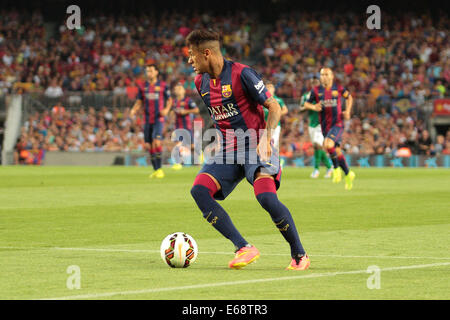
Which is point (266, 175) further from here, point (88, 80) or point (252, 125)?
point (88, 80)

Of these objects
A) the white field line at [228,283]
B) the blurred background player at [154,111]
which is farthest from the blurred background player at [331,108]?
the white field line at [228,283]

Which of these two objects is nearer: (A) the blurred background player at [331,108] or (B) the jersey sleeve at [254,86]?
(B) the jersey sleeve at [254,86]

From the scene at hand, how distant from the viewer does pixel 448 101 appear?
115 feet

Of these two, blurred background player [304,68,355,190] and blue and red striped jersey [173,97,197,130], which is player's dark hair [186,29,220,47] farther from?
blue and red striped jersey [173,97,197,130]

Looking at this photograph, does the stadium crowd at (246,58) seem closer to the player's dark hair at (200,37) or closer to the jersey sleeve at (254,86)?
the jersey sleeve at (254,86)

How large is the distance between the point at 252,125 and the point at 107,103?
30.1 m

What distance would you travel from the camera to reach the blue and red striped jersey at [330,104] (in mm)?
20641

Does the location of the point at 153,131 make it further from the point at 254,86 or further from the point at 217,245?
the point at 254,86

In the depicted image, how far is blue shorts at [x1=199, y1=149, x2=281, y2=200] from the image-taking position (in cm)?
793

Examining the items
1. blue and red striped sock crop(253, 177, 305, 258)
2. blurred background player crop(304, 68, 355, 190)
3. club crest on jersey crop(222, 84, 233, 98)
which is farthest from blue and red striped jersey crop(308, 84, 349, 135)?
blue and red striped sock crop(253, 177, 305, 258)

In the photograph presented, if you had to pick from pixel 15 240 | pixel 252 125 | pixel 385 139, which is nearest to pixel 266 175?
pixel 252 125

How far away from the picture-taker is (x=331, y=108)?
68.1 ft

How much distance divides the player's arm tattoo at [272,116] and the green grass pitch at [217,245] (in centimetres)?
120

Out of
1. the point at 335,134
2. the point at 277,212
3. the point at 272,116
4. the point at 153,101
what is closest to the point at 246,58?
the point at 153,101
